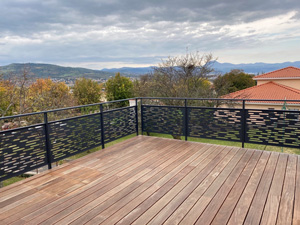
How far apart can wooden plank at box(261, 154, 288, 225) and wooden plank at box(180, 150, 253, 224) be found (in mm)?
413

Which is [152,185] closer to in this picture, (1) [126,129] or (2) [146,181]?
(2) [146,181]

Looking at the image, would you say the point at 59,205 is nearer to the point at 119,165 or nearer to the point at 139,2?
the point at 119,165

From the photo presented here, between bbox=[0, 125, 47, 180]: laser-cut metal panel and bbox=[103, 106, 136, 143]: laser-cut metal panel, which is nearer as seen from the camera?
bbox=[0, 125, 47, 180]: laser-cut metal panel

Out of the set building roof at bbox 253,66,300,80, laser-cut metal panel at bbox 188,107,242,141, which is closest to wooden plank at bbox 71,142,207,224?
laser-cut metal panel at bbox 188,107,242,141

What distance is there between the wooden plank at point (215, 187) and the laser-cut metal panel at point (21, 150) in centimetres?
208

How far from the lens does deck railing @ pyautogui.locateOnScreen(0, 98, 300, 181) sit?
2.62 meters

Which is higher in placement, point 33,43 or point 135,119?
point 33,43

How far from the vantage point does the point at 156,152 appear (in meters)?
3.53

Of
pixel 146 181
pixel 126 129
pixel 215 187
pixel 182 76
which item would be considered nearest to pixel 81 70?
pixel 182 76

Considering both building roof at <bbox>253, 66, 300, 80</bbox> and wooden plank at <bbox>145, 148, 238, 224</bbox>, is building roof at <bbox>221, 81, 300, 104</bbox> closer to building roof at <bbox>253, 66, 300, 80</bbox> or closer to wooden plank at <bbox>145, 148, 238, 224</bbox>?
building roof at <bbox>253, 66, 300, 80</bbox>

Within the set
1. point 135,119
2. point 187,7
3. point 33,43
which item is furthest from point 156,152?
point 33,43

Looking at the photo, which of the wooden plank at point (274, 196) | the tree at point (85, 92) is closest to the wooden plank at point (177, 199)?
the wooden plank at point (274, 196)

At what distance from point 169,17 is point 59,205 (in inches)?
394

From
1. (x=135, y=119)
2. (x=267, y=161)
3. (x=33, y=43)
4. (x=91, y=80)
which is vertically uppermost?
(x=33, y=43)
